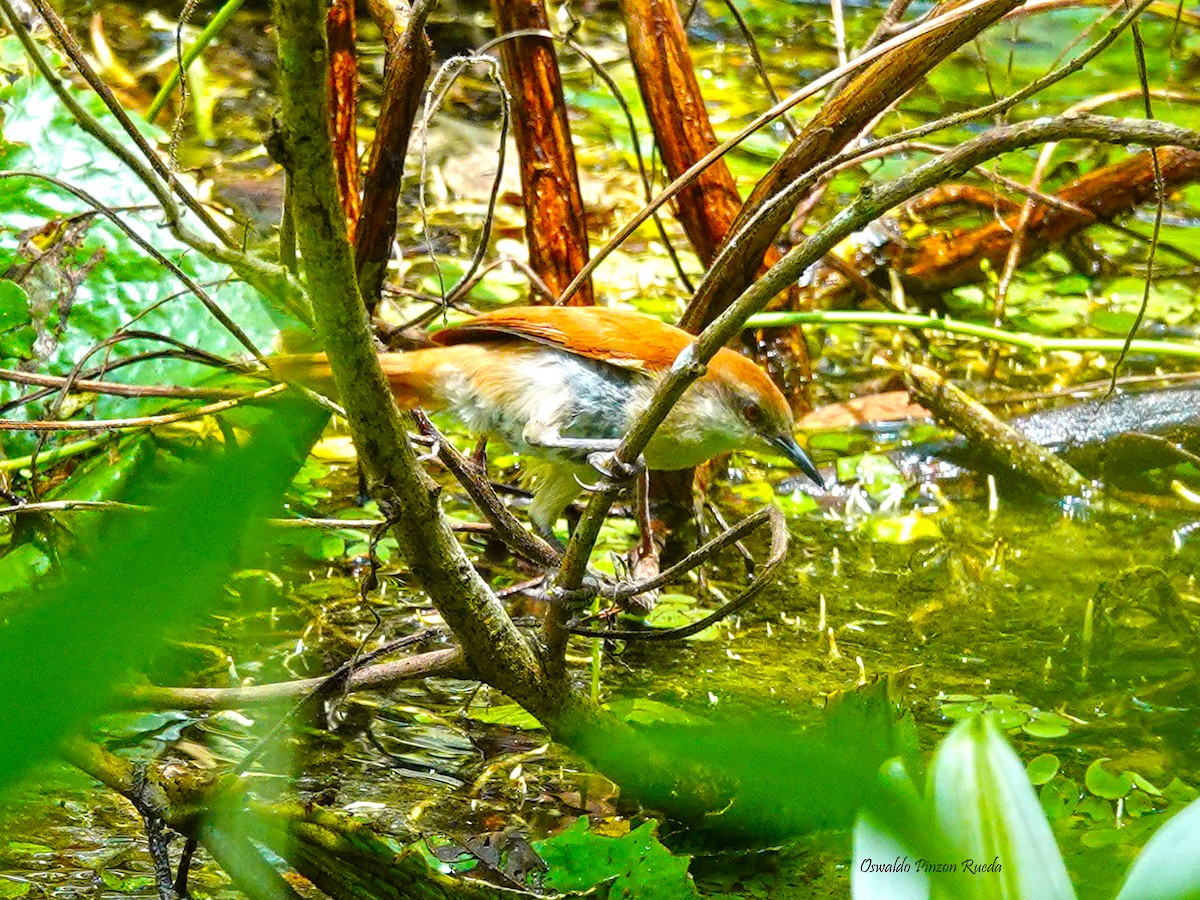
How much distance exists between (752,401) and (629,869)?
155cm

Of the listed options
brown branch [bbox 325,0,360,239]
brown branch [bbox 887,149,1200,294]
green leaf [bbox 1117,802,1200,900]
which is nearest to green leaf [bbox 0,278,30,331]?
brown branch [bbox 325,0,360,239]

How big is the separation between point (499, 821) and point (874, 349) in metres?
3.21

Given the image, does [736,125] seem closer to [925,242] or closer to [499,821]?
[925,242]

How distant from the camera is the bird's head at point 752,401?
342cm

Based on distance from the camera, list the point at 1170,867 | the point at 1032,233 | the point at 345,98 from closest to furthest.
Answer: the point at 1170,867, the point at 345,98, the point at 1032,233

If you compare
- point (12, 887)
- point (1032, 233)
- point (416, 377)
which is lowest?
point (12, 887)

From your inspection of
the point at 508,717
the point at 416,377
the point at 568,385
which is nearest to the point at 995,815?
the point at 508,717

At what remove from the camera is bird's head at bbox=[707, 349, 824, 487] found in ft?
11.2

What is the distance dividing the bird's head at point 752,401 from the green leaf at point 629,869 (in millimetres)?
1479

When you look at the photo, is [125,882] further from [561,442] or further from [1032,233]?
[1032,233]

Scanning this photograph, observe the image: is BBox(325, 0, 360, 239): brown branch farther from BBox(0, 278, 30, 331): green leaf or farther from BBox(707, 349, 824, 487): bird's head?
BBox(707, 349, 824, 487): bird's head

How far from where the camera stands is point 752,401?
345 centimetres

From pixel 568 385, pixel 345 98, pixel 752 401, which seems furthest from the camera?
pixel 345 98

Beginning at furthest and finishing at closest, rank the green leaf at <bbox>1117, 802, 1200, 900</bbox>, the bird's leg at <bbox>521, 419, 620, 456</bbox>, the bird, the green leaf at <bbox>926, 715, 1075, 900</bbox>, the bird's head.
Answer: the bird's head < the bird < the bird's leg at <bbox>521, 419, 620, 456</bbox> < the green leaf at <bbox>926, 715, 1075, 900</bbox> < the green leaf at <bbox>1117, 802, 1200, 900</bbox>
